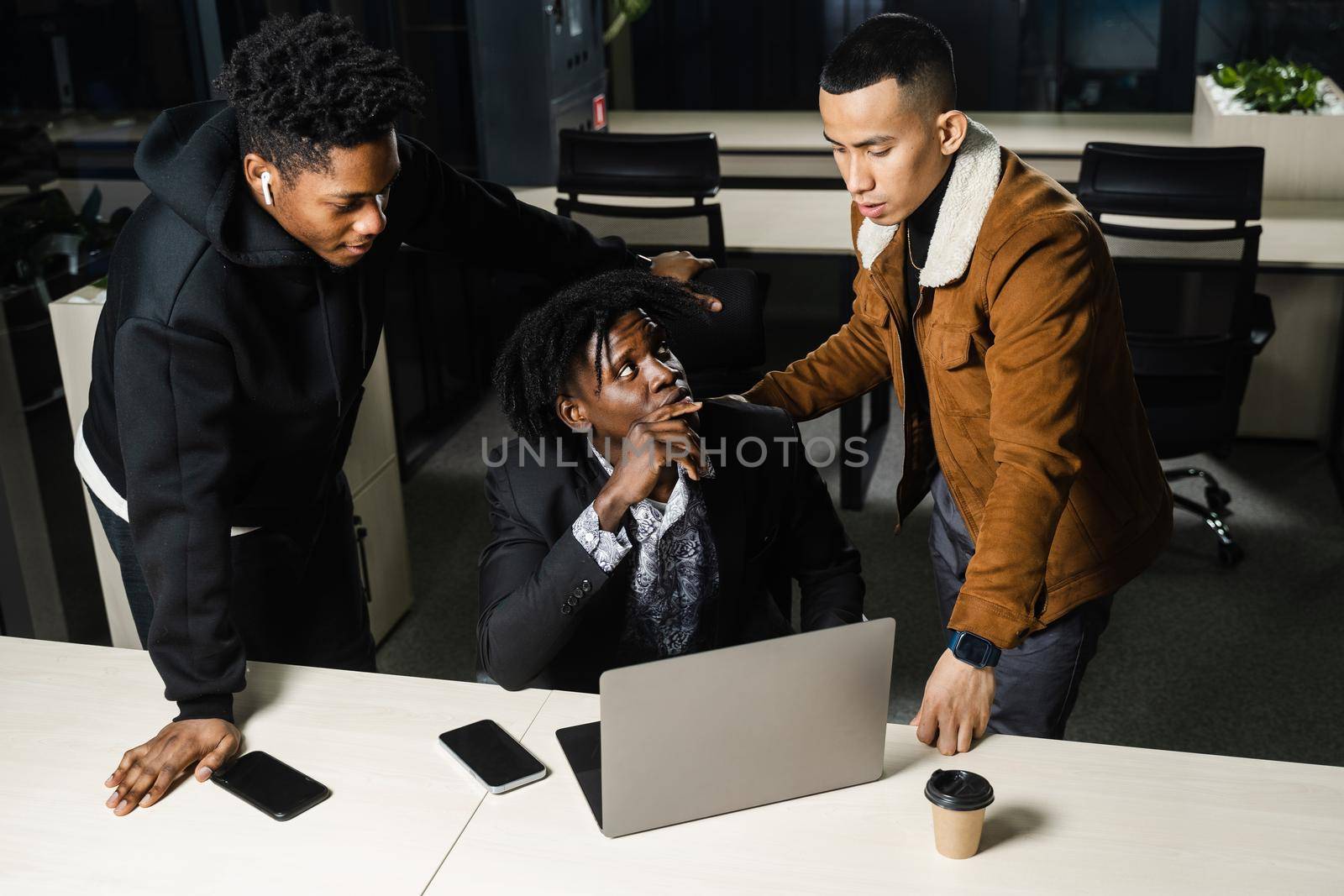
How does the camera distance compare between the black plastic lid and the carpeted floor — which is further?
the carpeted floor

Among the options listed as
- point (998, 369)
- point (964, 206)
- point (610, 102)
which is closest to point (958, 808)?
point (998, 369)

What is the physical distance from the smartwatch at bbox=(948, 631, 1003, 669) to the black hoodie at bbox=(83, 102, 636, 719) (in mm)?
908

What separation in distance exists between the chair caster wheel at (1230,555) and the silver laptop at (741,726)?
2232 mm

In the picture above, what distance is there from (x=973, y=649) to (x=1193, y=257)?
2.09 m

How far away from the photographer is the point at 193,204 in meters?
1.53

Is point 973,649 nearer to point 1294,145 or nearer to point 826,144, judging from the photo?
point 1294,145

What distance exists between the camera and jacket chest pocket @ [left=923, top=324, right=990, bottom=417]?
5.49 ft

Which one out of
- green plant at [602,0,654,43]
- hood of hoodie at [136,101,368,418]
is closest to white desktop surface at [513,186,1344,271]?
green plant at [602,0,654,43]

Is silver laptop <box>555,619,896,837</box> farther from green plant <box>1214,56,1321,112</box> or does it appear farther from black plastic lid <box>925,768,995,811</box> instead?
green plant <box>1214,56,1321,112</box>

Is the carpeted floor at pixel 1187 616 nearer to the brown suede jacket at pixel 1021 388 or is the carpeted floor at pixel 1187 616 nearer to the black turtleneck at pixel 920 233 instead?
the brown suede jacket at pixel 1021 388

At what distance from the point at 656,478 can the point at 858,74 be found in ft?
1.91

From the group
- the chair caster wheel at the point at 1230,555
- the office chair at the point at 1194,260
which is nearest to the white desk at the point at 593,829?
the office chair at the point at 1194,260

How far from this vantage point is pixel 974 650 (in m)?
1.54

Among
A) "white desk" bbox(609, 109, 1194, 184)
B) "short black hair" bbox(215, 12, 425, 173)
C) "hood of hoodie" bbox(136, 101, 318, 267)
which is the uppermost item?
"short black hair" bbox(215, 12, 425, 173)
